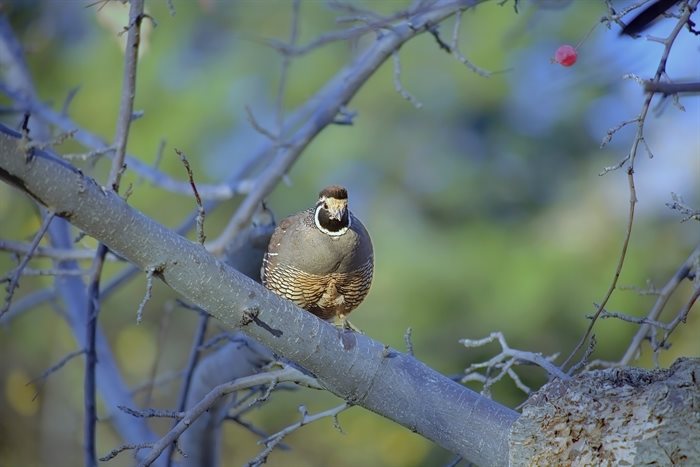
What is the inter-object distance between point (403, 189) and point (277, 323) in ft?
17.1

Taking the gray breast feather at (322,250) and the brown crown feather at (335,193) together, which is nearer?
the brown crown feather at (335,193)

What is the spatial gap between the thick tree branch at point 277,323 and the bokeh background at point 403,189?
3.97 metres

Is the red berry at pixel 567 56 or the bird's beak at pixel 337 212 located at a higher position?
the bird's beak at pixel 337 212

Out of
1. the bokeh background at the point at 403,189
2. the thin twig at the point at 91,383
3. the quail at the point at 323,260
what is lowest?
the thin twig at the point at 91,383

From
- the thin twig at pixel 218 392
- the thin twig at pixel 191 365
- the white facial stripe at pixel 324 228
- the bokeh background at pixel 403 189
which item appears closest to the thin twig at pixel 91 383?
the thin twig at pixel 191 365

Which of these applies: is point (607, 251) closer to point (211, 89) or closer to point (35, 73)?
point (211, 89)

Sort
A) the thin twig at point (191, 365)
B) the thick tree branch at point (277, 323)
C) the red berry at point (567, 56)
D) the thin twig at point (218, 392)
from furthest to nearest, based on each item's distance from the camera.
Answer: the thin twig at point (191, 365)
the red berry at point (567, 56)
the thin twig at point (218, 392)
the thick tree branch at point (277, 323)

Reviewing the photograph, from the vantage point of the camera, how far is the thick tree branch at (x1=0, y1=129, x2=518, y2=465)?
195cm

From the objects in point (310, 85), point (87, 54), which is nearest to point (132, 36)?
point (310, 85)

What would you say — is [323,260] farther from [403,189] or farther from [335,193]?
[403,189]

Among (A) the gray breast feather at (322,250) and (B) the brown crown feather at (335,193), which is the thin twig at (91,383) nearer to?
(A) the gray breast feather at (322,250)

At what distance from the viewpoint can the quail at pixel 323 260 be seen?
11.0 ft

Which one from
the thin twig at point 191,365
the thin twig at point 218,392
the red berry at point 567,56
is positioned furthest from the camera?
the thin twig at point 191,365

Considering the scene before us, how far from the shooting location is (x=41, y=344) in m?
8.45
